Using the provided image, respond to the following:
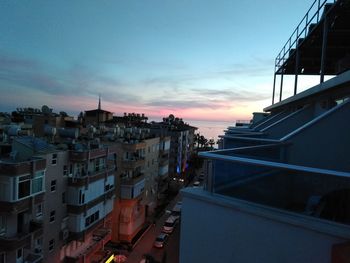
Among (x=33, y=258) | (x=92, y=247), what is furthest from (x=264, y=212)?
(x=92, y=247)

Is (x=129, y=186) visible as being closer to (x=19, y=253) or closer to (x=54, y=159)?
(x=54, y=159)

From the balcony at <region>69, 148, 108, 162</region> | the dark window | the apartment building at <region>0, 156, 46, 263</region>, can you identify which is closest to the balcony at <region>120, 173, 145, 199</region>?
the balcony at <region>69, 148, 108, 162</region>

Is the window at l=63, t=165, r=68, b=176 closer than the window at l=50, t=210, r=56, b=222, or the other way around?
the window at l=50, t=210, r=56, b=222

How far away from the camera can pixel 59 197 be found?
1794 centimetres

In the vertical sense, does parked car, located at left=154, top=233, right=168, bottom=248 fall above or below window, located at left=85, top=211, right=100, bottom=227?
below

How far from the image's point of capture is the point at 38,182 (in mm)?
15266

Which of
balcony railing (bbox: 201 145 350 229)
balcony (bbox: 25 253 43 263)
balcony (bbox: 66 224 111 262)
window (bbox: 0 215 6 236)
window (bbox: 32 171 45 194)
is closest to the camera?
balcony railing (bbox: 201 145 350 229)

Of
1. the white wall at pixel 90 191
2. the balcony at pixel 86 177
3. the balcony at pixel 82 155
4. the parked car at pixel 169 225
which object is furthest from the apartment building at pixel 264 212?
the parked car at pixel 169 225

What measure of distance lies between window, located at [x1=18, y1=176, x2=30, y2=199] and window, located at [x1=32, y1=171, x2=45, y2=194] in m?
0.38

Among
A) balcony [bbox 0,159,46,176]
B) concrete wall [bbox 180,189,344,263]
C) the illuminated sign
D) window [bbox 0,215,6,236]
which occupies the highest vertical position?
concrete wall [bbox 180,189,344,263]

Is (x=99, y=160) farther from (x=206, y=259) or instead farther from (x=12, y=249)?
(x=206, y=259)

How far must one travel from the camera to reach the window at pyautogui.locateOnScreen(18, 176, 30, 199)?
45.7 feet

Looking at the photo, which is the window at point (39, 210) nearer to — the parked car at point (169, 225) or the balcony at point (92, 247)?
the balcony at point (92, 247)

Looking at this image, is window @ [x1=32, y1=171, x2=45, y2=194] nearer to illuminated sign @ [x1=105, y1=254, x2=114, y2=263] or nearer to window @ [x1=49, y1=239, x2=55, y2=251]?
window @ [x1=49, y1=239, x2=55, y2=251]
